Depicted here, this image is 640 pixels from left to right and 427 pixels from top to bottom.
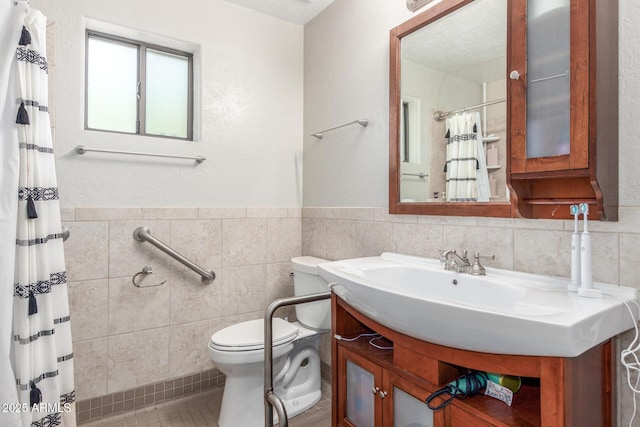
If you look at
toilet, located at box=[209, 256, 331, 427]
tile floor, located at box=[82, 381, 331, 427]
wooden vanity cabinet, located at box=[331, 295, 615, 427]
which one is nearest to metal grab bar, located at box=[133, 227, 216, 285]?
toilet, located at box=[209, 256, 331, 427]

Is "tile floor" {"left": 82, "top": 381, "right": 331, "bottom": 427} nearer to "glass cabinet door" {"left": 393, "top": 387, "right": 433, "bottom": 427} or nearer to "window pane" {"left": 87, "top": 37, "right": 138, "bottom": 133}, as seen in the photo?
"glass cabinet door" {"left": 393, "top": 387, "right": 433, "bottom": 427}

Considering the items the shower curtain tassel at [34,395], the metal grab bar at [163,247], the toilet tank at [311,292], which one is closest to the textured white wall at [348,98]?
the toilet tank at [311,292]

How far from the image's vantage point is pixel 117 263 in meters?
1.89

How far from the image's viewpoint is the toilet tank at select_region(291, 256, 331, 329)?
196cm

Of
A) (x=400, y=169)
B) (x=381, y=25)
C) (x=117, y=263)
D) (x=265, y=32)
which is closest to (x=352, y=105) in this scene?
(x=381, y=25)

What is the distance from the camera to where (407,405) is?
112 cm

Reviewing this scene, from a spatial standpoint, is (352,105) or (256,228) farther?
(256,228)

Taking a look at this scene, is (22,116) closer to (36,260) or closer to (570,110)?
(36,260)

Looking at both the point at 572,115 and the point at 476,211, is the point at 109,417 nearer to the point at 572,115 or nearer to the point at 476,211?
the point at 476,211

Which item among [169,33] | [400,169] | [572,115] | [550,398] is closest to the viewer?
[550,398]

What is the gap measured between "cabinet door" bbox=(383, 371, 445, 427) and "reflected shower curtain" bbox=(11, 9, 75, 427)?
51.3 inches

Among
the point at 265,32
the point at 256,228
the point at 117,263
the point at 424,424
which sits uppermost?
the point at 265,32

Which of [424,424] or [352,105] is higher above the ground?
[352,105]

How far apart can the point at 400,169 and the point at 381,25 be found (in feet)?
2.61
